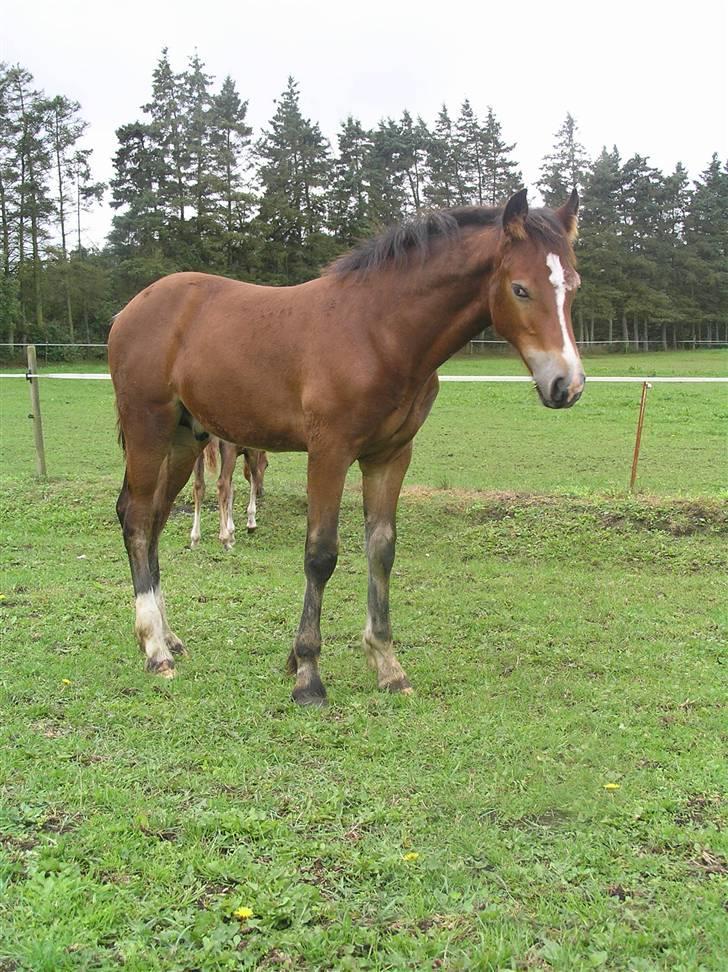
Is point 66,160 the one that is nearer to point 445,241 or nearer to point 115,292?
point 115,292

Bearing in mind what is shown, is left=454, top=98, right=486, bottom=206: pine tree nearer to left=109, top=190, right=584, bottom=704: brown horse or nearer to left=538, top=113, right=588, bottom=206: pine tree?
left=538, top=113, right=588, bottom=206: pine tree

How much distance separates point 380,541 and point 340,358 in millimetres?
1106

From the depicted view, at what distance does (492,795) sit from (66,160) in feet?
148

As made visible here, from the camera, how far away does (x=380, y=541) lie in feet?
14.3

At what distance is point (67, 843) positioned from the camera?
262 cm

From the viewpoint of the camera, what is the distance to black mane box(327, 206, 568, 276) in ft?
12.9

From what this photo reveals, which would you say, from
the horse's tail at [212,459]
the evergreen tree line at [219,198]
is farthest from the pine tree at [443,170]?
the horse's tail at [212,459]

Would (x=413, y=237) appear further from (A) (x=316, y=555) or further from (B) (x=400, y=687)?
(B) (x=400, y=687)

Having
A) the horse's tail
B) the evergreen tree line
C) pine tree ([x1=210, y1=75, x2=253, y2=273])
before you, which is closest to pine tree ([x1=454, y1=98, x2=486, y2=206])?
the evergreen tree line

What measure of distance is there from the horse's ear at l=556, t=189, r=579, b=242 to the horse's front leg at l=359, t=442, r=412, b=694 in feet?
4.55

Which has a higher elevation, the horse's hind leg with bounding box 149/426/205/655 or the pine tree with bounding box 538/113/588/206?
the pine tree with bounding box 538/113/588/206

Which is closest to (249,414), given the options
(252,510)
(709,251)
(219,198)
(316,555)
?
(316,555)

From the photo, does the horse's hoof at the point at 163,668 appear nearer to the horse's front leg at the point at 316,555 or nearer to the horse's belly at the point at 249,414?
the horse's front leg at the point at 316,555

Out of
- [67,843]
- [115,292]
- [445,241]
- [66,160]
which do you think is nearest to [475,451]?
[445,241]
